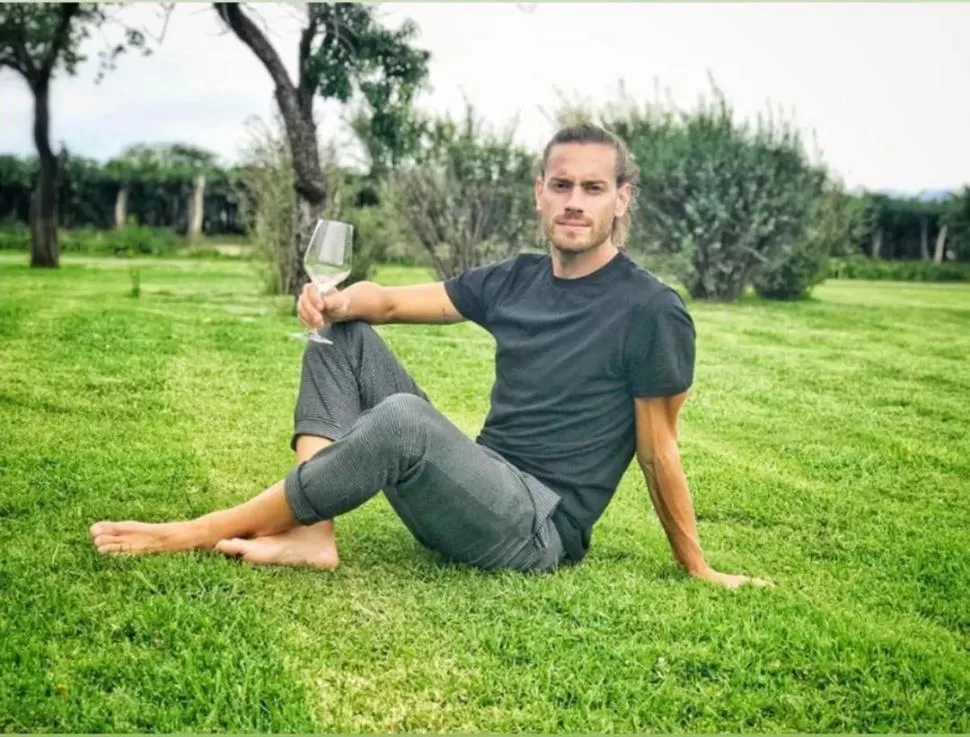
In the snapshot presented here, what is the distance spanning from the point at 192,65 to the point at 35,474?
1.71m

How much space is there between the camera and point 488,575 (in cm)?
247

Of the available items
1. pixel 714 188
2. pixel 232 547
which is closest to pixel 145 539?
pixel 232 547

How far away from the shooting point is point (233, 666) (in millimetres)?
2045

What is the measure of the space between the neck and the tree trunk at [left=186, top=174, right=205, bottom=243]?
121 inches

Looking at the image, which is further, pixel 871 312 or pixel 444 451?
pixel 871 312

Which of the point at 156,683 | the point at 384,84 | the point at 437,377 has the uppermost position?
the point at 384,84

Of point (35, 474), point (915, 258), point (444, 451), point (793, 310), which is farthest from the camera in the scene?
point (793, 310)

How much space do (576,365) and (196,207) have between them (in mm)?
3447

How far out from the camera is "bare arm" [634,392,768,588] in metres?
2.39

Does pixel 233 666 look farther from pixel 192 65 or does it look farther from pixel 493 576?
pixel 192 65

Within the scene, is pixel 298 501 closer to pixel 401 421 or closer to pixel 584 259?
pixel 401 421

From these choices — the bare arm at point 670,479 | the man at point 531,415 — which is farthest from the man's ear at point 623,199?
the bare arm at point 670,479

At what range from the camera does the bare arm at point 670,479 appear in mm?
2389

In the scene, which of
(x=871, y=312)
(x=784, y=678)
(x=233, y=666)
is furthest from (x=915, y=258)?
(x=233, y=666)
